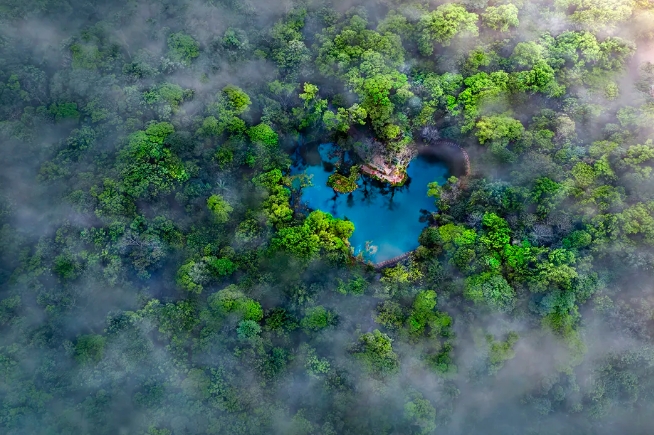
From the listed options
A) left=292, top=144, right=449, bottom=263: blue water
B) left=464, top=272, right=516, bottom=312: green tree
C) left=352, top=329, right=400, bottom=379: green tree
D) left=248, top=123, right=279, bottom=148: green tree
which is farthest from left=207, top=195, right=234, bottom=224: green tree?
left=464, top=272, right=516, bottom=312: green tree

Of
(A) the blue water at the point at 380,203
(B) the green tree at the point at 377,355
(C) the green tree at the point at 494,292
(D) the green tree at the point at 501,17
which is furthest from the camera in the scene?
(D) the green tree at the point at 501,17

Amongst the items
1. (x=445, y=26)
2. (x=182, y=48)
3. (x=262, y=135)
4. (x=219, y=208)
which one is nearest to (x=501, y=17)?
(x=445, y=26)

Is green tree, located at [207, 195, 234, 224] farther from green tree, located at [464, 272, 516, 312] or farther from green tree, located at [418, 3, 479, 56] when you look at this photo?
green tree, located at [418, 3, 479, 56]

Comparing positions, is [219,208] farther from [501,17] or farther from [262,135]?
[501,17]

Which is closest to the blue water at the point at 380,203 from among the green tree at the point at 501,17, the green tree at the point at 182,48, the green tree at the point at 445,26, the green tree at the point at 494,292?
the green tree at the point at 494,292

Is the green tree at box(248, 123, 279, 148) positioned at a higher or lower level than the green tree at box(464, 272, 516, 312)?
higher

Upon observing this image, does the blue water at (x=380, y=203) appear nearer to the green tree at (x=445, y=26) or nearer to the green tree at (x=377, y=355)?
the green tree at (x=377, y=355)
